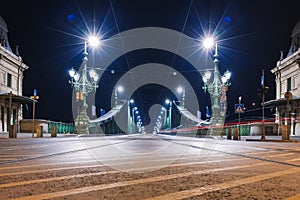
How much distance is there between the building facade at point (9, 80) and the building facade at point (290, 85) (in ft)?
102

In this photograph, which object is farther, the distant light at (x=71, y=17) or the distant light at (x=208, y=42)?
the distant light at (x=71, y=17)

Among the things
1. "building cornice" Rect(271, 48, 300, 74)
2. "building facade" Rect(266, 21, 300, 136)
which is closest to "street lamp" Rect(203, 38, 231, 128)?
"building facade" Rect(266, 21, 300, 136)

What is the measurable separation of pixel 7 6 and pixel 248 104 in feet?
129

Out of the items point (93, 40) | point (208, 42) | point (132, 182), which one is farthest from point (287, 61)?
point (132, 182)

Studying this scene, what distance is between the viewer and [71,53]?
37.6 metres

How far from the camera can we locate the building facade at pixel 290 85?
36812 millimetres

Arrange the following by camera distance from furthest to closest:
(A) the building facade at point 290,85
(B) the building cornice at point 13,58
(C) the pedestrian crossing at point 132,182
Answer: (B) the building cornice at point 13,58
(A) the building facade at point 290,85
(C) the pedestrian crossing at point 132,182

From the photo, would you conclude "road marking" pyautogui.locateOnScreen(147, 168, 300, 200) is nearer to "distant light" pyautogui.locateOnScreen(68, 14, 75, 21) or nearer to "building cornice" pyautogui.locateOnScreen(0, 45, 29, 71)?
"distant light" pyautogui.locateOnScreen(68, 14, 75, 21)

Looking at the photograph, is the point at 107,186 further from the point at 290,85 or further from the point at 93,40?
the point at 290,85

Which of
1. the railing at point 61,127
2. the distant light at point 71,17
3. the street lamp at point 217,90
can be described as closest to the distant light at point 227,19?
the street lamp at point 217,90

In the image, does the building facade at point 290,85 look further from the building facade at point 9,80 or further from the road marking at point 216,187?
the road marking at point 216,187

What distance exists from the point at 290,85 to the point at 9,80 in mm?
37974

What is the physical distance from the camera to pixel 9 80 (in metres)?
42.2

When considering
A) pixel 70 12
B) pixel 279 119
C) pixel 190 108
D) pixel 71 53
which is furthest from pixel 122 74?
pixel 279 119
